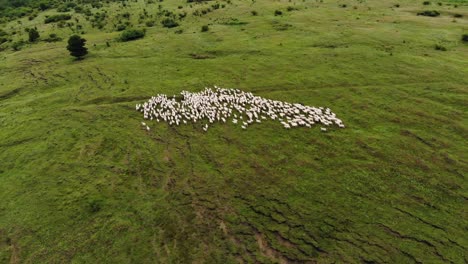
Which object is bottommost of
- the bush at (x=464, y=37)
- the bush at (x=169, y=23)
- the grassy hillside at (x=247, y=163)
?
the grassy hillside at (x=247, y=163)

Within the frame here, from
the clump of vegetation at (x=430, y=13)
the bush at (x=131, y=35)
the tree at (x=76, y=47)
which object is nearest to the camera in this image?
the tree at (x=76, y=47)

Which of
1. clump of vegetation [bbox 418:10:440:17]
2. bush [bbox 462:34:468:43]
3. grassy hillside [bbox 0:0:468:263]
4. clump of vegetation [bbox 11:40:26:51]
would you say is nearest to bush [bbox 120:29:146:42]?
grassy hillside [bbox 0:0:468:263]

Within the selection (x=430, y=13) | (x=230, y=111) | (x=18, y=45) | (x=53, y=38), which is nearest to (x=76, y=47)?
(x=53, y=38)

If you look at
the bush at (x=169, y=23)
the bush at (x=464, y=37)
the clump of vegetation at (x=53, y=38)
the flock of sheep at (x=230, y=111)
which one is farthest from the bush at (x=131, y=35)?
the bush at (x=464, y=37)

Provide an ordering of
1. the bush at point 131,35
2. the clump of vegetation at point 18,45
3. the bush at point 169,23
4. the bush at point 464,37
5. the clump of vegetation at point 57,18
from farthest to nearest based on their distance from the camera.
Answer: the clump of vegetation at point 57,18, the bush at point 169,23, the clump of vegetation at point 18,45, the bush at point 131,35, the bush at point 464,37

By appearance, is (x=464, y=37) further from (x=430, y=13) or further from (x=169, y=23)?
(x=169, y=23)

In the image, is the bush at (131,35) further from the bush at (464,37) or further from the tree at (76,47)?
the bush at (464,37)

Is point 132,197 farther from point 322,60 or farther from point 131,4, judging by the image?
point 131,4

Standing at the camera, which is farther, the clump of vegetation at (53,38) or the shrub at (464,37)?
the clump of vegetation at (53,38)
